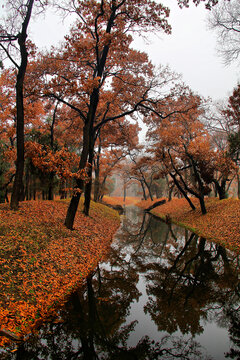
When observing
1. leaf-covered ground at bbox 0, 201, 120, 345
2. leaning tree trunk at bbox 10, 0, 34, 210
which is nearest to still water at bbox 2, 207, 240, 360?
leaf-covered ground at bbox 0, 201, 120, 345

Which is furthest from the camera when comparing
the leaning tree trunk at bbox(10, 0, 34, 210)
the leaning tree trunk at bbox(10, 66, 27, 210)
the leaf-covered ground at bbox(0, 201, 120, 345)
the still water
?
the leaning tree trunk at bbox(10, 66, 27, 210)

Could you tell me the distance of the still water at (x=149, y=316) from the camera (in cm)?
366

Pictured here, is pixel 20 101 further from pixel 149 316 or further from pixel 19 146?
pixel 149 316

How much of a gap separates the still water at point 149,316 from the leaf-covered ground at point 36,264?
0.40 meters

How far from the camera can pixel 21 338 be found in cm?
373

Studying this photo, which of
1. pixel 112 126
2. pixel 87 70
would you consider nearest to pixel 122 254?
pixel 87 70

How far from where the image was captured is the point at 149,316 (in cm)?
487

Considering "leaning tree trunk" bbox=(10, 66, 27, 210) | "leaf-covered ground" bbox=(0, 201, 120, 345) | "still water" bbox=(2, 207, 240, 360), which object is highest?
"leaning tree trunk" bbox=(10, 66, 27, 210)

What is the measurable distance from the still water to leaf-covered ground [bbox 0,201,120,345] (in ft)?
1.32

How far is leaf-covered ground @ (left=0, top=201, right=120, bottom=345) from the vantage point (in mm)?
4344

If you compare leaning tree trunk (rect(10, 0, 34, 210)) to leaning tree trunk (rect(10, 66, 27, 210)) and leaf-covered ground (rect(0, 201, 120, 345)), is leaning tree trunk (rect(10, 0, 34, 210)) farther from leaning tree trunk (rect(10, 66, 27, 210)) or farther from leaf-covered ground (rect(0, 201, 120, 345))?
leaf-covered ground (rect(0, 201, 120, 345))

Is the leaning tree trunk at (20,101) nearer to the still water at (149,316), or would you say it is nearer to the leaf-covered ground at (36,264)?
the leaf-covered ground at (36,264)

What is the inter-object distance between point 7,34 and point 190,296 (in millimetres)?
12616

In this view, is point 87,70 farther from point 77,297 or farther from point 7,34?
point 77,297
